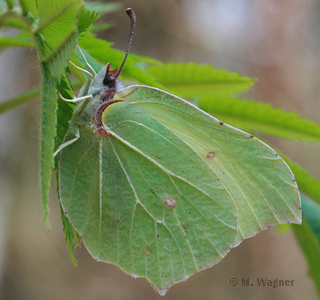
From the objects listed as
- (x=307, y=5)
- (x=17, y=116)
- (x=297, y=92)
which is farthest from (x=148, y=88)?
(x=307, y=5)

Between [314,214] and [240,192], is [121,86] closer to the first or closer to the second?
[240,192]

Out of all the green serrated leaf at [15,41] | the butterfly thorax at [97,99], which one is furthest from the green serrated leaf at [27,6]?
the green serrated leaf at [15,41]

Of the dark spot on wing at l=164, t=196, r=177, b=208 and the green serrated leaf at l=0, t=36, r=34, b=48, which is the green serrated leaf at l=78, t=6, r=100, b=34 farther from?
the dark spot on wing at l=164, t=196, r=177, b=208

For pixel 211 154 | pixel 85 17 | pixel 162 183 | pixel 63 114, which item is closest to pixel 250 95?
pixel 211 154

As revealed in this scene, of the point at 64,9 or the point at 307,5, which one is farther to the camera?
the point at 307,5

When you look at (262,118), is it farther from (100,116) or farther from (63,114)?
(63,114)
